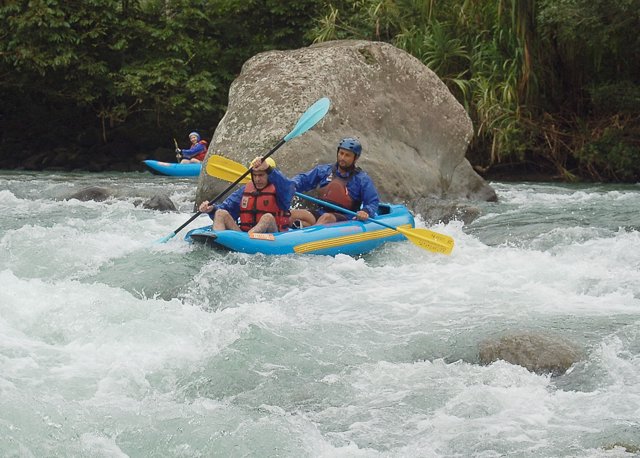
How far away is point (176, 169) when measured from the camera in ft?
45.2

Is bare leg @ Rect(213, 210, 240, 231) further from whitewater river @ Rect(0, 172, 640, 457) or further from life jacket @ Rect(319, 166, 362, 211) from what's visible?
life jacket @ Rect(319, 166, 362, 211)

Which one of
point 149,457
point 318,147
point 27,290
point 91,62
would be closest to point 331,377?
point 149,457

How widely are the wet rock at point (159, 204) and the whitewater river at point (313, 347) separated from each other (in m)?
1.73

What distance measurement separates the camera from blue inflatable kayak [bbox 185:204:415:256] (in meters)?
6.57

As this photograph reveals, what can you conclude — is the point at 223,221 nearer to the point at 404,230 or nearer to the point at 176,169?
the point at 404,230

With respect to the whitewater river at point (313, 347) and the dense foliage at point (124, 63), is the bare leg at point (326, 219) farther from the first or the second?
the dense foliage at point (124, 63)

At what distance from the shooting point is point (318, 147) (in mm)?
8766

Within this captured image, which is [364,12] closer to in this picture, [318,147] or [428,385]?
[318,147]

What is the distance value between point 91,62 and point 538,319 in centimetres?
1276

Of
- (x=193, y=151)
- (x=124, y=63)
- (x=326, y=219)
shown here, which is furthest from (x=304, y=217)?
(x=124, y=63)

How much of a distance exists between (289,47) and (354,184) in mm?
10134

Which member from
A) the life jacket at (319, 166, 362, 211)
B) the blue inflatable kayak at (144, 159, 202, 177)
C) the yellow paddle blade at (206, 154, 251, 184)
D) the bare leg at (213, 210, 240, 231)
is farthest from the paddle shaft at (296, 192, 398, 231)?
the blue inflatable kayak at (144, 159, 202, 177)

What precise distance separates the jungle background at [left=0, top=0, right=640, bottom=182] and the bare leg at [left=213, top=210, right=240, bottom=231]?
5.92 m

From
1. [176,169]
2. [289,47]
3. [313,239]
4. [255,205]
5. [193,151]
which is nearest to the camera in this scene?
[313,239]
